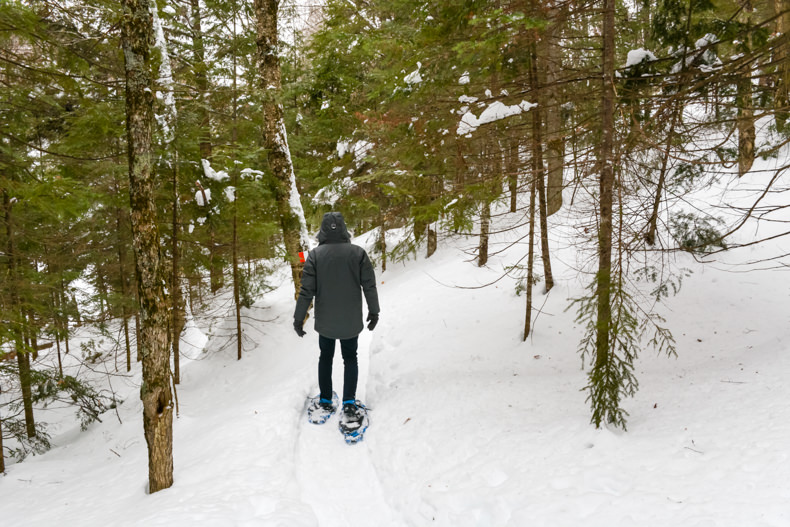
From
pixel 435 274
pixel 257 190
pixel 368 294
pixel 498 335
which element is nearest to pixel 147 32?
pixel 368 294

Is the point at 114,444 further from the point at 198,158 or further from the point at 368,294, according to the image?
the point at 368,294

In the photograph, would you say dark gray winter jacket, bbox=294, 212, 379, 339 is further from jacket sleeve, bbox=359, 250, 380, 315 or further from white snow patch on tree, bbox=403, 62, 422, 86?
white snow patch on tree, bbox=403, 62, 422, 86

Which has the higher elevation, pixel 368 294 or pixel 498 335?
pixel 368 294

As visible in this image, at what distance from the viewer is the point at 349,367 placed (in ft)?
16.9

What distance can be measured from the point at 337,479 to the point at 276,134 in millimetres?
7342

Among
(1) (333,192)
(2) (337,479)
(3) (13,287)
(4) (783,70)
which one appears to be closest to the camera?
(4) (783,70)

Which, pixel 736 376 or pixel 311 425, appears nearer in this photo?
pixel 736 376

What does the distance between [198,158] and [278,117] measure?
2.17m

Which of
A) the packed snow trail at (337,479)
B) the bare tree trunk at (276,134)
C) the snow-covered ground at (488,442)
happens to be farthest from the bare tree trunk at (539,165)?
the bare tree trunk at (276,134)

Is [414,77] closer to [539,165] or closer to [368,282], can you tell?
[539,165]

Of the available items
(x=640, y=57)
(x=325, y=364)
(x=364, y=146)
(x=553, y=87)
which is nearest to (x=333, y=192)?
(x=364, y=146)

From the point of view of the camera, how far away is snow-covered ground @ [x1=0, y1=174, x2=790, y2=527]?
3098mm

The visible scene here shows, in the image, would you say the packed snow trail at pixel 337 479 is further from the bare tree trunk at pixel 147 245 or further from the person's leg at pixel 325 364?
the bare tree trunk at pixel 147 245

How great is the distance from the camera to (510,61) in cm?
724
